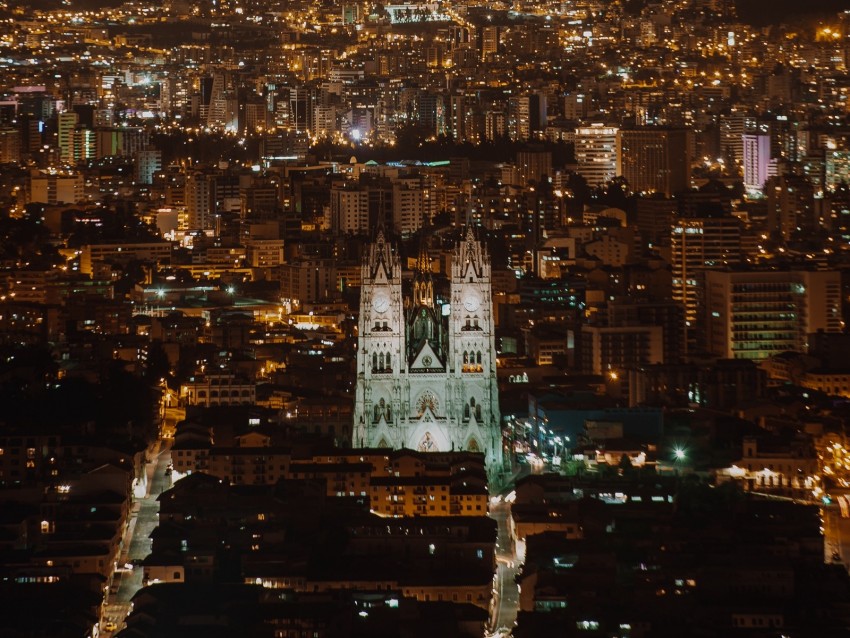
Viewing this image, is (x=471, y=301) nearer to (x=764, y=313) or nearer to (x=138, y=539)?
(x=138, y=539)

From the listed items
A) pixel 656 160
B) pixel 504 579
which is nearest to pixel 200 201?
pixel 656 160

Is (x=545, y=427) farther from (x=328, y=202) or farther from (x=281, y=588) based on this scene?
(x=328, y=202)

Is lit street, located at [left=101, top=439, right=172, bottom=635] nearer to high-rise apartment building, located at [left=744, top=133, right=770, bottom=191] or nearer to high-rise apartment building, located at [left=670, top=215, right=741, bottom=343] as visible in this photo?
high-rise apartment building, located at [left=670, top=215, right=741, bottom=343]

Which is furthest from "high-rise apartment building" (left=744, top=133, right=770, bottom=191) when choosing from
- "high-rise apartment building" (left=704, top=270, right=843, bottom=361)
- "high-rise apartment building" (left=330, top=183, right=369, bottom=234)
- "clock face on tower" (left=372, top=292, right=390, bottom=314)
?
"clock face on tower" (left=372, top=292, right=390, bottom=314)

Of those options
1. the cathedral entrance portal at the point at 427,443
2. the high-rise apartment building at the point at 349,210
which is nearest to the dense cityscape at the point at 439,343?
the cathedral entrance portal at the point at 427,443

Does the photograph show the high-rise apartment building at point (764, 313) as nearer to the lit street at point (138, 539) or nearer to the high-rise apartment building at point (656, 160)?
the lit street at point (138, 539)
